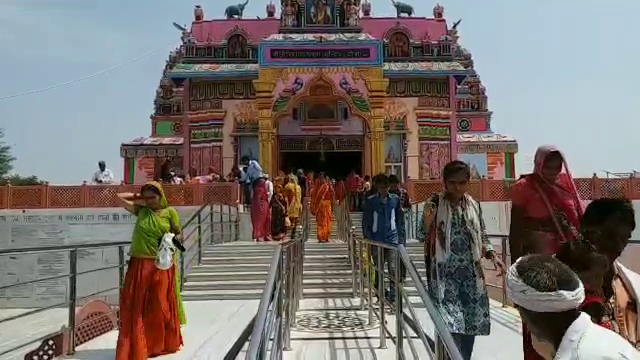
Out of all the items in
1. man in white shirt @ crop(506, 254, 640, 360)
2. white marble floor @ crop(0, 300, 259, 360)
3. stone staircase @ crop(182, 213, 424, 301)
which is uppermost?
man in white shirt @ crop(506, 254, 640, 360)

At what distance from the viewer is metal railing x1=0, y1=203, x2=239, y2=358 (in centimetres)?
570

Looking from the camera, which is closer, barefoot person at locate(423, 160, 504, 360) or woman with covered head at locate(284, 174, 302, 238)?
barefoot person at locate(423, 160, 504, 360)

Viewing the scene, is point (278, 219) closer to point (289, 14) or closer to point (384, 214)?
point (384, 214)

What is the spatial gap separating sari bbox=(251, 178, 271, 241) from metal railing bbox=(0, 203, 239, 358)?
0.88m

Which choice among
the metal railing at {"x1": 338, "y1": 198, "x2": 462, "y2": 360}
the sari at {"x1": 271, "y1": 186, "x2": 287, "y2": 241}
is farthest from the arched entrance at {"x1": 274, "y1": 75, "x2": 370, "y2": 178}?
the metal railing at {"x1": 338, "y1": 198, "x2": 462, "y2": 360}

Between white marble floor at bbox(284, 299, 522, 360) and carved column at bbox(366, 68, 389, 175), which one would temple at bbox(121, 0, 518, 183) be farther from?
white marble floor at bbox(284, 299, 522, 360)

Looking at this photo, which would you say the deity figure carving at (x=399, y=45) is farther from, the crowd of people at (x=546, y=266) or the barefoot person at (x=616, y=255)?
the barefoot person at (x=616, y=255)

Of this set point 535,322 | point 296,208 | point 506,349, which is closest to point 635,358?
point 535,322

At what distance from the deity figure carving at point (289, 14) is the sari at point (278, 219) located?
37.6 feet

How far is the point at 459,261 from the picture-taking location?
4.09 meters

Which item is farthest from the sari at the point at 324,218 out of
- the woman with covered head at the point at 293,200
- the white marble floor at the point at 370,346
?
the white marble floor at the point at 370,346

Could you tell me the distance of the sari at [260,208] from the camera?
1284 cm

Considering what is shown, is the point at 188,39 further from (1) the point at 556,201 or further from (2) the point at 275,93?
(1) the point at 556,201

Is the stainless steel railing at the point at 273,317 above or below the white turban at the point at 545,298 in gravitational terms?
below
